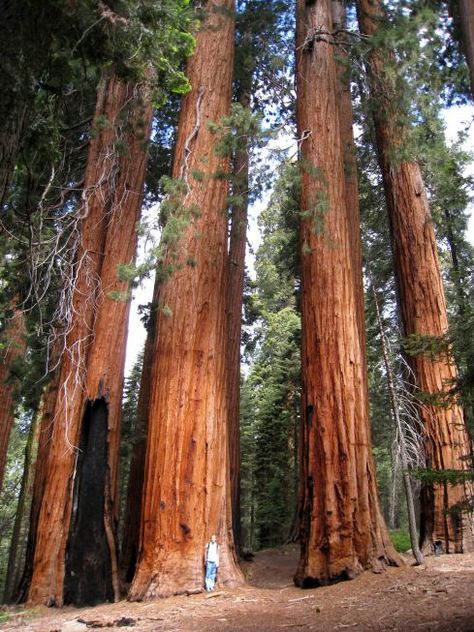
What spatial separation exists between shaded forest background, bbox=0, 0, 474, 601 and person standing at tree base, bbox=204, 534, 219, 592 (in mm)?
3083

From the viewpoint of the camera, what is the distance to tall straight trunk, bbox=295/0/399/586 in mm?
6074

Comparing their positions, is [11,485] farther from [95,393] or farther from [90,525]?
[90,525]

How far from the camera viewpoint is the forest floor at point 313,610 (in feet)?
14.0

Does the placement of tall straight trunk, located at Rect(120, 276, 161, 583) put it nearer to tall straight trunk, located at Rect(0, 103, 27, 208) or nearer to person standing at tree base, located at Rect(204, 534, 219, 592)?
person standing at tree base, located at Rect(204, 534, 219, 592)

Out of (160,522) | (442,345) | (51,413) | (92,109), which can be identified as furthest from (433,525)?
(92,109)

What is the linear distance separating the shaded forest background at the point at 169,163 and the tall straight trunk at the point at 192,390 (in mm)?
382

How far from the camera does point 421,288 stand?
993 cm

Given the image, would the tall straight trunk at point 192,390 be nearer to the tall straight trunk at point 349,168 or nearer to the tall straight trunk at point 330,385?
the tall straight trunk at point 330,385

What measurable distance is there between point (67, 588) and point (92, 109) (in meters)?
10.00

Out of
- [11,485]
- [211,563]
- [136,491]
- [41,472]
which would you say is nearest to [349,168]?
[211,563]

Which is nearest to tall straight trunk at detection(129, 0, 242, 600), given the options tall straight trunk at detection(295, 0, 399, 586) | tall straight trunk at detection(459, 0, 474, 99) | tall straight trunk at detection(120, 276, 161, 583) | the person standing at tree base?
the person standing at tree base

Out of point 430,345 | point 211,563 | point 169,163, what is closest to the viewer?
point 430,345

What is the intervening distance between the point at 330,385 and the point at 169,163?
10.0 metres

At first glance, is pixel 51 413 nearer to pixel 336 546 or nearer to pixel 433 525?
pixel 336 546
